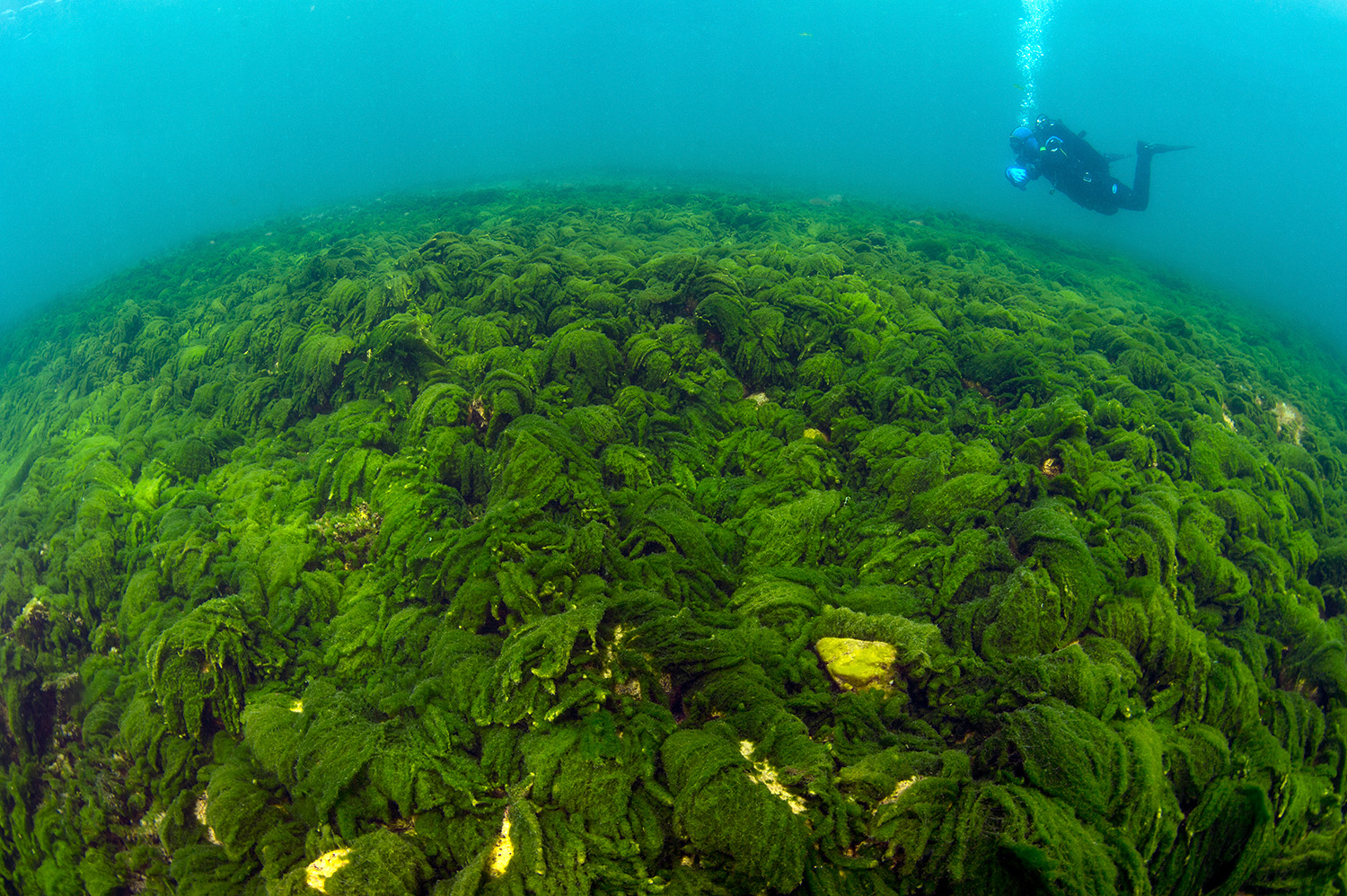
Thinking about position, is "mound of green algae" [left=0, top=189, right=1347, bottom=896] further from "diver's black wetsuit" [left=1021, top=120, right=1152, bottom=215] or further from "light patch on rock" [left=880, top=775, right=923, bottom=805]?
"diver's black wetsuit" [left=1021, top=120, right=1152, bottom=215]

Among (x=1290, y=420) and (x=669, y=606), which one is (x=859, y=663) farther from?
(x=1290, y=420)

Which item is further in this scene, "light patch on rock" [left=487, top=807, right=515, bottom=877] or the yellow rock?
the yellow rock

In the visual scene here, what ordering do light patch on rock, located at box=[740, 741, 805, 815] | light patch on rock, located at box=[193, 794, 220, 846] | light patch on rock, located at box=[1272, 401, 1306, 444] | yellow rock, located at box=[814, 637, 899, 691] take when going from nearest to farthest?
1. light patch on rock, located at box=[740, 741, 805, 815]
2. light patch on rock, located at box=[193, 794, 220, 846]
3. yellow rock, located at box=[814, 637, 899, 691]
4. light patch on rock, located at box=[1272, 401, 1306, 444]

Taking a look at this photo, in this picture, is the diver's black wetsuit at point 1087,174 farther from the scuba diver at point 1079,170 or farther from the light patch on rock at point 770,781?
the light patch on rock at point 770,781

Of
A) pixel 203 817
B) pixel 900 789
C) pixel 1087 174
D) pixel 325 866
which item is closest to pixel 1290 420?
pixel 900 789

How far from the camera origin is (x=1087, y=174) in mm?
15492

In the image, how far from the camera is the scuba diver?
15297mm

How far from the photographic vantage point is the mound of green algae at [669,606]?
8.64 feet

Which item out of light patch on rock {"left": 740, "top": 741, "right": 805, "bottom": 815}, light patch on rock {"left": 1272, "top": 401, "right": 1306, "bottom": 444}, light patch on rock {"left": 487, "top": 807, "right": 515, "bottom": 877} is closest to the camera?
light patch on rock {"left": 487, "top": 807, "right": 515, "bottom": 877}

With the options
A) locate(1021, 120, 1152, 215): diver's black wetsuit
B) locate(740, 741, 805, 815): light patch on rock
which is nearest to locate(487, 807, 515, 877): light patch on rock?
locate(740, 741, 805, 815): light patch on rock

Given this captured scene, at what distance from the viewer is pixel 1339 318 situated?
19.9 metres

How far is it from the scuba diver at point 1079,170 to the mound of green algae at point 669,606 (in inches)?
403

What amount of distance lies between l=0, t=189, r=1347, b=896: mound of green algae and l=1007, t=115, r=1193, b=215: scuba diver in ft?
33.6

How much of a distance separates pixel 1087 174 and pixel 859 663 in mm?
18289
